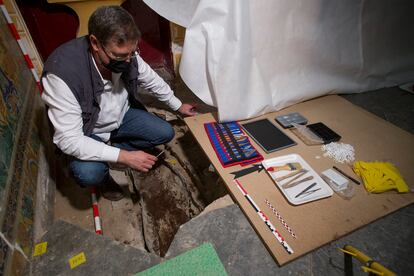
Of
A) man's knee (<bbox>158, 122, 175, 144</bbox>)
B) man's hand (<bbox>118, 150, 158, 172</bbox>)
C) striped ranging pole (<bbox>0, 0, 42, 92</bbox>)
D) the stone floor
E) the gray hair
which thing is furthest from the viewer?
man's knee (<bbox>158, 122, 175, 144</bbox>)

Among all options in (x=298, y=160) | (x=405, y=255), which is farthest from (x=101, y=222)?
(x=405, y=255)

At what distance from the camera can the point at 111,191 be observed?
4.62 ft

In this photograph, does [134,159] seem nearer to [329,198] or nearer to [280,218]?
[280,218]

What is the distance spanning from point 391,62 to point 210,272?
1761 mm

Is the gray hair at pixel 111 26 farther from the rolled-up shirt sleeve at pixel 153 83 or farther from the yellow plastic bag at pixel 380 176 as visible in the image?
the yellow plastic bag at pixel 380 176

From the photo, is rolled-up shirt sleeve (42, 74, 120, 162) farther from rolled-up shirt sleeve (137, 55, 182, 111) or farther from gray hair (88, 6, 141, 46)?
rolled-up shirt sleeve (137, 55, 182, 111)

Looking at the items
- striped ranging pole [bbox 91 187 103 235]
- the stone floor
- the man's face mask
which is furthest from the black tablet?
striped ranging pole [bbox 91 187 103 235]

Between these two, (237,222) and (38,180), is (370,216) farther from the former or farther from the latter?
(38,180)

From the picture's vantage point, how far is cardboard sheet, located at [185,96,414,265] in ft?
2.53

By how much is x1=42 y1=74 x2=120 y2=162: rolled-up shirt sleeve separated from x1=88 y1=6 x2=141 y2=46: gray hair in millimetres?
247

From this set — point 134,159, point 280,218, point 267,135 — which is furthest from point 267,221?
point 134,159

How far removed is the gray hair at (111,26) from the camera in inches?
33.6

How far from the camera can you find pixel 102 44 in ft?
Answer: 2.97

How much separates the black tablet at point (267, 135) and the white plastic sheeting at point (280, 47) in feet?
0.22
